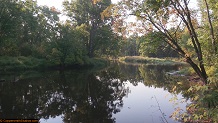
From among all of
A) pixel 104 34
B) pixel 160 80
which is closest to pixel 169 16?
pixel 160 80

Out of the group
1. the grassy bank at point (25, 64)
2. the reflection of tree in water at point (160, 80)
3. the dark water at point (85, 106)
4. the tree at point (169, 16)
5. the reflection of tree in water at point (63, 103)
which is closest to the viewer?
the tree at point (169, 16)

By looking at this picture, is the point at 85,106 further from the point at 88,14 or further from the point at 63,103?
the point at 88,14

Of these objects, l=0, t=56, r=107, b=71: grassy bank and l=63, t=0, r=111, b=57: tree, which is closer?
l=0, t=56, r=107, b=71: grassy bank

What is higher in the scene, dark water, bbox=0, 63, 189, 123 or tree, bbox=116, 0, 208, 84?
tree, bbox=116, 0, 208, 84

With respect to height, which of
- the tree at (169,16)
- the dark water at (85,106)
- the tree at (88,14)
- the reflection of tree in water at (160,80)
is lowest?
the dark water at (85,106)

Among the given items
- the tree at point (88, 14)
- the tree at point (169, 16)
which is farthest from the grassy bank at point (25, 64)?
the tree at point (169, 16)

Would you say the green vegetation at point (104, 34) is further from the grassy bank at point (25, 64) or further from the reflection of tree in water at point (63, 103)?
the reflection of tree in water at point (63, 103)

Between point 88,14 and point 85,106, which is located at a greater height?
point 88,14

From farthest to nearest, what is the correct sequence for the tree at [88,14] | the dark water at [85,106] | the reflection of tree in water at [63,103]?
the tree at [88,14]
the reflection of tree in water at [63,103]
the dark water at [85,106]

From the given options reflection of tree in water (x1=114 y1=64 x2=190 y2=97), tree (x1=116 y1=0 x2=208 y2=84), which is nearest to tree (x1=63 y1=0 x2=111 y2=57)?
reflection of tree in water (x1=114 y1=64 x2=190 y2=97)

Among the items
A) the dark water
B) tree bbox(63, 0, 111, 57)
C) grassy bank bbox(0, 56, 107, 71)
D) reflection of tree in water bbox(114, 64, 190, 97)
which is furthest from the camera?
tree bbox(63, 0, 111, 57)

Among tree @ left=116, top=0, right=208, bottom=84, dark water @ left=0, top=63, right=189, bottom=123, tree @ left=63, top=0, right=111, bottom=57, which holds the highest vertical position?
tree @ left=63, top=0, right=111, bottom=57

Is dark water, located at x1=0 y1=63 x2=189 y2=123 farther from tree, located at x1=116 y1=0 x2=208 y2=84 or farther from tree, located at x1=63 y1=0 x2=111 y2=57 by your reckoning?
tree, located at x1=63 y1=0 x2=111 y2=57

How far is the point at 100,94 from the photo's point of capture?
1584 cm
